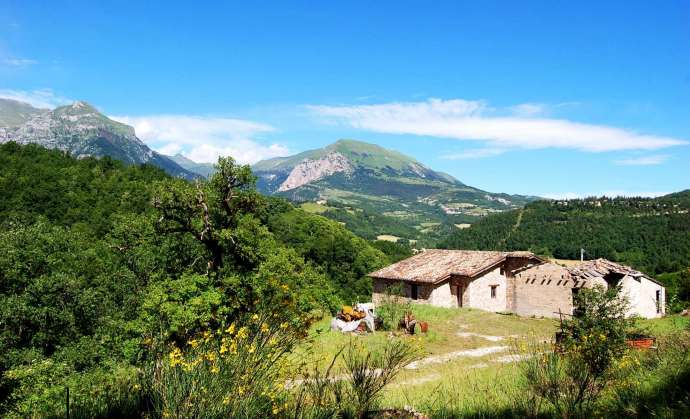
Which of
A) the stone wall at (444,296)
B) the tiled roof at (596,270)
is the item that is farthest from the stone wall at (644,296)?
the stone wall at (444,296)

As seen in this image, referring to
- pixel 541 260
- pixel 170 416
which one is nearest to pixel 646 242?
pixel 541 260

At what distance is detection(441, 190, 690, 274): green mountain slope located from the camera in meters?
102

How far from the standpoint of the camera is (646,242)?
361ft

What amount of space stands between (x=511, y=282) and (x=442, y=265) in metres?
5.96

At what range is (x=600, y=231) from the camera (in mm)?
128875

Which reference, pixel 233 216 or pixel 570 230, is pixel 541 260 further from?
pixel 570 230

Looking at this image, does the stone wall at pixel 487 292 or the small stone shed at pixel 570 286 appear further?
the stone wall at pixel 487 292

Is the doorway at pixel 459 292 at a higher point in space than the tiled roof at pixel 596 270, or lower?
lower

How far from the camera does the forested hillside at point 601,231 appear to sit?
10112 cm

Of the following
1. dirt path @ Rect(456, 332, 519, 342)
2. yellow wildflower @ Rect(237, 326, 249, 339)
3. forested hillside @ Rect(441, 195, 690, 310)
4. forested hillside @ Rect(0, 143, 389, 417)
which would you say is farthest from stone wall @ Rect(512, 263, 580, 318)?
forested hillside @ Rect(441, 195, 690, 310)

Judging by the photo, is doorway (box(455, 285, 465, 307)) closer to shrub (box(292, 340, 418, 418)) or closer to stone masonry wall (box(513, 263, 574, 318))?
stone masonry wall (box(513, 263, 574, 318))

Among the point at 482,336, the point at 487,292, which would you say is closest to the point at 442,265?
the point at 487,292

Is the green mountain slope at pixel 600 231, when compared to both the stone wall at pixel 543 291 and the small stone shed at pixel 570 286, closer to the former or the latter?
the small stone shed at pixel 570 286

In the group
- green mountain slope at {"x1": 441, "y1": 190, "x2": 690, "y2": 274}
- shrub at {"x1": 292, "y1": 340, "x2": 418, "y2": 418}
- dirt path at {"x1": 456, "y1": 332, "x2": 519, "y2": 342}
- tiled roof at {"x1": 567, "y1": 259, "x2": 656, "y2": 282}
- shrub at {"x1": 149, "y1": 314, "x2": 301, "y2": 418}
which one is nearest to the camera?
shrub at {"x1": 149, "y1": 314, "x2": 301, "y2": 418}
